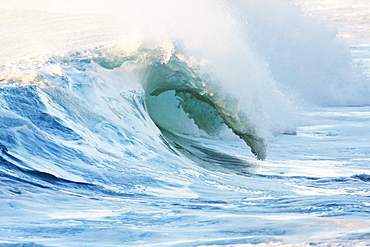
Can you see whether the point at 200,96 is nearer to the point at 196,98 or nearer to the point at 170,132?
the point at 196,98

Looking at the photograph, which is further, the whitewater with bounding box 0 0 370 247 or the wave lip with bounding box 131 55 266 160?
the wave lip with bounding box 131 55 266 160

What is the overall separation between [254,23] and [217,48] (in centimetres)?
604

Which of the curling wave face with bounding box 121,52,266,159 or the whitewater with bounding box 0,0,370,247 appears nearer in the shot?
the whitewater with bounding box 0,0,370,247

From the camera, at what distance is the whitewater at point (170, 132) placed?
2.95 m

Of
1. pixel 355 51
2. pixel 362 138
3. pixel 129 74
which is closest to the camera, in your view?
pixel 129 74

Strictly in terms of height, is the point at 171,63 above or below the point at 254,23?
below

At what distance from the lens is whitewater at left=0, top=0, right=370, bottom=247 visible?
2.95 meters

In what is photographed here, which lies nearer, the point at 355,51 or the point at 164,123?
the point at 164,123

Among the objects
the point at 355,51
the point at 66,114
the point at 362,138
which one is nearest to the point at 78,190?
the point at 66,114

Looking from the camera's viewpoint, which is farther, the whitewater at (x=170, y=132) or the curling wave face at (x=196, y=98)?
the curling wave face at (x=196, y=98)

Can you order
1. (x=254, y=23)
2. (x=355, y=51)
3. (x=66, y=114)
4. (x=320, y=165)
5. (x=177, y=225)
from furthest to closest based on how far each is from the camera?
(x=355, y=51)
(x=254, y=23)
(x=320, y=165)
(x=66, y=114)
(x=177, y=225)

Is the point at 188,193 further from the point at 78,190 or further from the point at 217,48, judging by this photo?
the point at 217,48

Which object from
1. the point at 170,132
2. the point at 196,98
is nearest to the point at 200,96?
the point at 196,98

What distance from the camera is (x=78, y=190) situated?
12.0 feet
